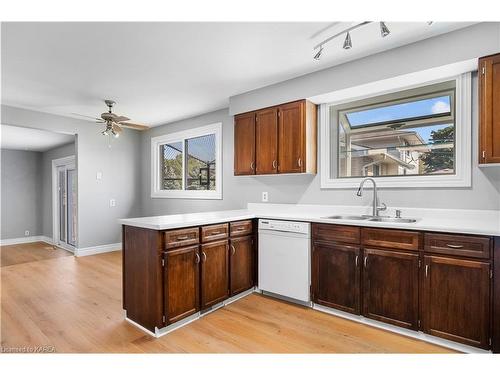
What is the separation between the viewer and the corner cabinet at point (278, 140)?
3122 millimetres

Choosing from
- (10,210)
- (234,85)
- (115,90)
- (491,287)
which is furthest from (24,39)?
(10,210)

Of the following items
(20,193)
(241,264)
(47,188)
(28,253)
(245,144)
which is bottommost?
(28,253)

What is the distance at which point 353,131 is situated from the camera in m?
3.20

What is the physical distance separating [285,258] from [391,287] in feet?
3.28

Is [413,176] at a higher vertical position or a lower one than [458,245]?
higher

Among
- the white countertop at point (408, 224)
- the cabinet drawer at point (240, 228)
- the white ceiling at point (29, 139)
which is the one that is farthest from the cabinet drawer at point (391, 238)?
the white ceiling at point (29, 139)

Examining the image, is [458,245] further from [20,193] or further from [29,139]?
[20,193]

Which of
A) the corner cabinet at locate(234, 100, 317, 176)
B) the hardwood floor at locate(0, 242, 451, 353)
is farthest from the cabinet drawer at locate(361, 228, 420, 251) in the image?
the corner cabinet at locate(234, 100, 317, 176)

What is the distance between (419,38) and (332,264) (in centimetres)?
209

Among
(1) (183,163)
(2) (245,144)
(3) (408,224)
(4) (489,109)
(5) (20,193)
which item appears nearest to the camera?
(4) (489,109)

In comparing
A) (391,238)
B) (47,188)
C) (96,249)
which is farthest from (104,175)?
(391,238)

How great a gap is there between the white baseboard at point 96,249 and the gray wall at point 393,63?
392 centimetres

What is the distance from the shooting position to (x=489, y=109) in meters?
2.10

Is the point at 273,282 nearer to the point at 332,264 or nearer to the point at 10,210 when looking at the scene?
the point at 332,264
